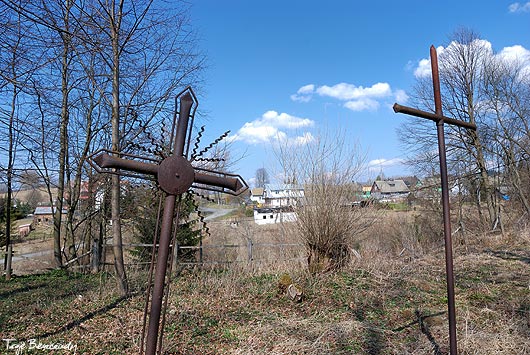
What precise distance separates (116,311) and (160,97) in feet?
16.8

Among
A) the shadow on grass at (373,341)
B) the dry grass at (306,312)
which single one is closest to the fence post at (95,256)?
the dry grass at (306,312)

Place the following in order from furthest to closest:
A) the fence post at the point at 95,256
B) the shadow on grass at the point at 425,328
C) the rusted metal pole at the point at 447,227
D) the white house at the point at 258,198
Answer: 1. the white house at the point at 258,198
2. the fence post at the point at 95,256
3. the shadow on grass at the point at 425,328
4. the rusted metal pole at the point at 447,227

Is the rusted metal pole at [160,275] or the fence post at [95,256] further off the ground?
the rusted metal pole at [160,275]

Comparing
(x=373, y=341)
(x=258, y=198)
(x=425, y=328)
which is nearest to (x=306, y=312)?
(x=373, y=341)

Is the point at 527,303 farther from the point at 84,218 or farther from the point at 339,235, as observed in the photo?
the point at 84,218

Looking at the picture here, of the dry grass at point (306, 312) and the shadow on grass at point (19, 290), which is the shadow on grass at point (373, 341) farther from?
the shadow on grass at point (19, 290)

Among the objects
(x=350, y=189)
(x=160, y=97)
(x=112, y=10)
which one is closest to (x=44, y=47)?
(x=112, y=10)

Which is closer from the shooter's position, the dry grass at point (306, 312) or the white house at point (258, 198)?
the dry grass at point (306, 312)

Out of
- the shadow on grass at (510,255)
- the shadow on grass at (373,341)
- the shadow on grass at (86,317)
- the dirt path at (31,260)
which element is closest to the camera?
the shadow on grass at (373,341)

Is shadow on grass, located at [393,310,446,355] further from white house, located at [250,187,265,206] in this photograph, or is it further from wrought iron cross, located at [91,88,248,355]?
wrought iron cross, located at [91,88,248,355]

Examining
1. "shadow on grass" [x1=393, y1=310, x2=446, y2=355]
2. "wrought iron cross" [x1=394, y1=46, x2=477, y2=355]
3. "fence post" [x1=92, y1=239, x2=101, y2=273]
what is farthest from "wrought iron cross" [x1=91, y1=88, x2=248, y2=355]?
"fence post" [x1=92, y1=239, x2=101, y2=273]

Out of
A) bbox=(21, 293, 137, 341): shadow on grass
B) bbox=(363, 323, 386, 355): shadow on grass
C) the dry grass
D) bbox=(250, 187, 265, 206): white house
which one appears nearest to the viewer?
bbox=(363, 323, 386, 355): shadow on grass

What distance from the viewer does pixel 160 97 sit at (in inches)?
338

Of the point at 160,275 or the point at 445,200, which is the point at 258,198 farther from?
the point at 160,275
